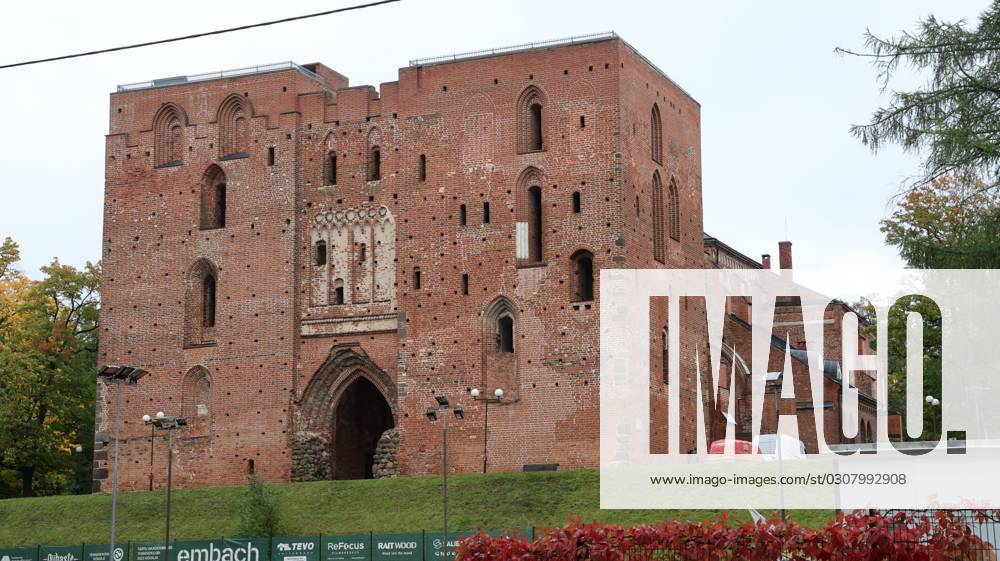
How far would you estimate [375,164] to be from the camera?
48344mm

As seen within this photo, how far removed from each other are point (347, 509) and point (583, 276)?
9.85 metres

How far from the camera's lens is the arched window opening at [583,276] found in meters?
→ 44.9

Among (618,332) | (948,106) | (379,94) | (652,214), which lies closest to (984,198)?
(948,106)

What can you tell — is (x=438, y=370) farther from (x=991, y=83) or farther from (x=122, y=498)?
(x=991, y=83)

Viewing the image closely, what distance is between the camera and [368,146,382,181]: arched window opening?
158 ft

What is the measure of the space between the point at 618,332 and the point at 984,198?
2329cm

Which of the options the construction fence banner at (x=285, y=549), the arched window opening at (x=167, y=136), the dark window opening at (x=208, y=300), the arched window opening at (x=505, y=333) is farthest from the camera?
the arched window opening at (x=167, y=136)

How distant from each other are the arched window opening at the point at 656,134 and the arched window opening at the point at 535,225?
4.16 metres

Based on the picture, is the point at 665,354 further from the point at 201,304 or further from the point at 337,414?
the point at 201,304

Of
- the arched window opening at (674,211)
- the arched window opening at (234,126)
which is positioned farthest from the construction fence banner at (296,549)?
the arched window opening at (674,211)

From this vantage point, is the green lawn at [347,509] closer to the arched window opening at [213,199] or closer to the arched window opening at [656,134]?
the arched window opening at [213,199]

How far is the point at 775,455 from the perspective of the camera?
39.6 metres

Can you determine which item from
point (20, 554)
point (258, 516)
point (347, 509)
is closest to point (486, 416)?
point (347, 509)

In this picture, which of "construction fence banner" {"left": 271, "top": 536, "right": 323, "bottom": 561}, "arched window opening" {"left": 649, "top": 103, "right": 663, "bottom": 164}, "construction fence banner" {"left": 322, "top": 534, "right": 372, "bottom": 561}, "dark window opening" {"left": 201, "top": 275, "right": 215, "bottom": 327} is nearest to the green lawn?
"construction fence banner" {"left": 322, "top": 534, "right": 372, "bottom": 561}
